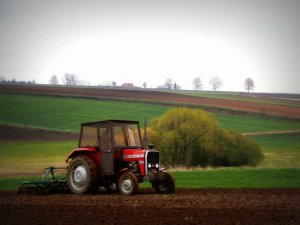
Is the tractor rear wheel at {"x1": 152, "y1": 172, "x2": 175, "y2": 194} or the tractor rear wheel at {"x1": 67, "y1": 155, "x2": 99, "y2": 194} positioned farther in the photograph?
the tractor rear wheel at {"x1": 152, "y1": 172, "x2": 175, "y2": 194}

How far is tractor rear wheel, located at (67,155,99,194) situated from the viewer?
51.1ft

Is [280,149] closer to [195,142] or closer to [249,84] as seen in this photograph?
[195,142]

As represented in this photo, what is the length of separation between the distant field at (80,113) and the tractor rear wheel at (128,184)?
34.4 meters

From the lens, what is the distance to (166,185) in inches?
627

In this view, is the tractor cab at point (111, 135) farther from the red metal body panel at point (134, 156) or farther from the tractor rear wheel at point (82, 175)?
the tractor rear wheel at point (82, 175)

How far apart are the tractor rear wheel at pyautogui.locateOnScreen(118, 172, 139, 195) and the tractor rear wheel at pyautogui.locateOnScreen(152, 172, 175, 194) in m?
1.20

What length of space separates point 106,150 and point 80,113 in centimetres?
4145

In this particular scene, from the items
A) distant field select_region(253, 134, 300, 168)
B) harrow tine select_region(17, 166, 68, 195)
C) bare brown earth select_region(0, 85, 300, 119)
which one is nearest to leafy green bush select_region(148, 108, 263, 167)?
distant field select_region(253, 134, 300, 168)

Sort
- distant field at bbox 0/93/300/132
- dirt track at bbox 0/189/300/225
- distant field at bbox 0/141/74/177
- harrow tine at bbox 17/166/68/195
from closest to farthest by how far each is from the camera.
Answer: dirt track at bbox 0/189/300/225 < harrow tine at bbox 17/166/68/195 < distant field at bbox 0/141/74/177 < distant field at bbox 0/93/300/132

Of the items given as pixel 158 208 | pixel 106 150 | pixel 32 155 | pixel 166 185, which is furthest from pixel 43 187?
pixel 32 155

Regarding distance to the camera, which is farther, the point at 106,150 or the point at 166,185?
the point at 166,185

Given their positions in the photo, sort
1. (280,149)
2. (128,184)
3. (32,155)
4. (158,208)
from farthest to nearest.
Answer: (280,149), (32,155), (128,184), (158,208)

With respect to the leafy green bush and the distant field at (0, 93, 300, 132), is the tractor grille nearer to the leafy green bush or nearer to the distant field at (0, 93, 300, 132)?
the leafy green bush

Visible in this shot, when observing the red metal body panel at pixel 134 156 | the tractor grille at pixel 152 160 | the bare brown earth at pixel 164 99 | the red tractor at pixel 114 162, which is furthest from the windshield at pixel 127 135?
the bare brown earth at pixel 164 99
